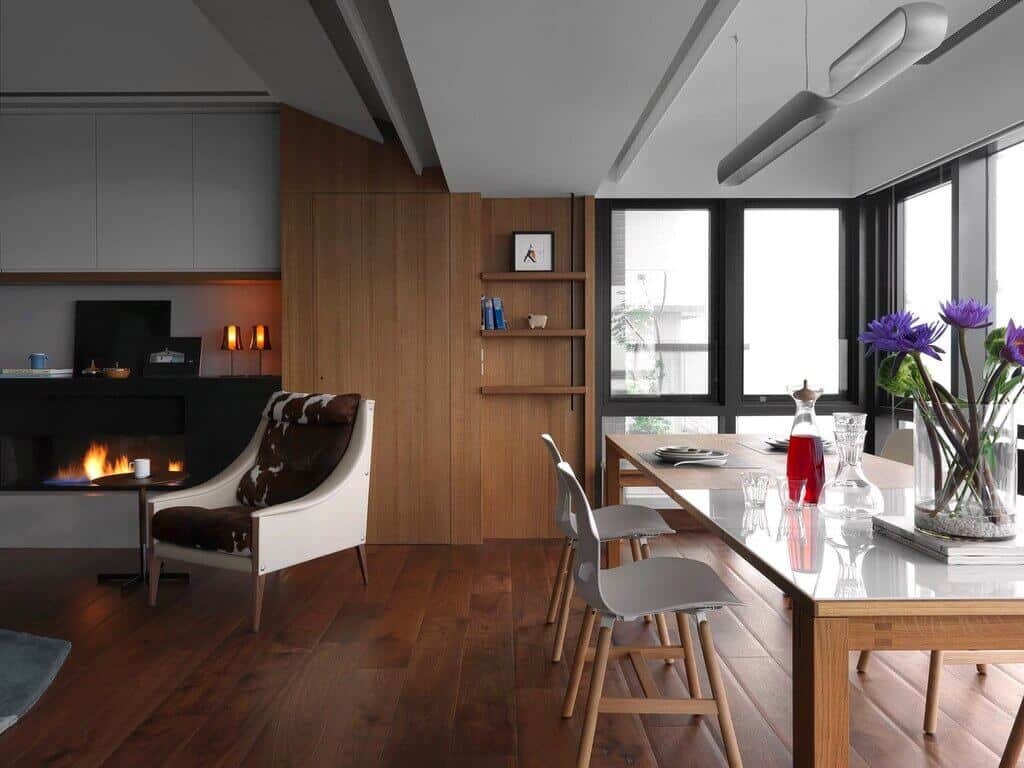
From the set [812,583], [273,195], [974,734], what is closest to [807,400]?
[812,583]

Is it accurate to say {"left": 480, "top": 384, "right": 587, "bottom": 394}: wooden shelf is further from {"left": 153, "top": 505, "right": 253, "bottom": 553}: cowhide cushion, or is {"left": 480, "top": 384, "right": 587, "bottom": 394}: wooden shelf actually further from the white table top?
the white table top

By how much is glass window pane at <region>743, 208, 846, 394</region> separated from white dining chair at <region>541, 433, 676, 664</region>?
8.16 ft

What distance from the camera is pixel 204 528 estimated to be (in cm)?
342

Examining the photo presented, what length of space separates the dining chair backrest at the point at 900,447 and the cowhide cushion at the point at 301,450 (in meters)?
Answer: 2.47

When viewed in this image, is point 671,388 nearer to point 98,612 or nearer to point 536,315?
point 536,315

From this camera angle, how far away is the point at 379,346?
4.73m

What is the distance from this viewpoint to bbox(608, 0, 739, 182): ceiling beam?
93.3 inches

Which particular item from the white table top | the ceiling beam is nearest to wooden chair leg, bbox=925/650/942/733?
the white table top

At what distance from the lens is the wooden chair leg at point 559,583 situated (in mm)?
3072

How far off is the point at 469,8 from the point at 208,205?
2.93 metres

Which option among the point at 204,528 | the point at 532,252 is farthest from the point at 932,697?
the point at 532,252

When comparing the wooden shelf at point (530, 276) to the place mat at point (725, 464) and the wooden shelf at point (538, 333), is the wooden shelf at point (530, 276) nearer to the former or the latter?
the wooden shelf at point (538, 333)

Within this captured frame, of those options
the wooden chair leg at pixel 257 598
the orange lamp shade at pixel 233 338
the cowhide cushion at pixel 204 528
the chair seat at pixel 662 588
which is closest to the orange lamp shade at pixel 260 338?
the orange lamp shade at pixel 233 338

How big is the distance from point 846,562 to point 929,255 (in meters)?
3.59
